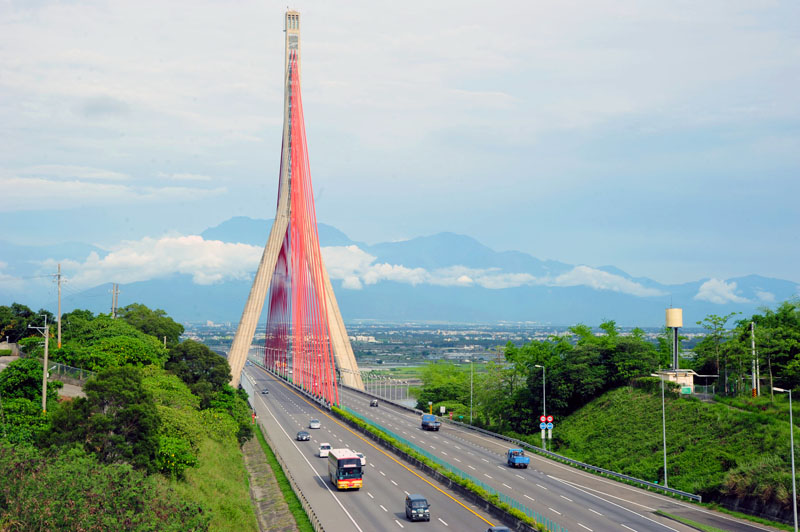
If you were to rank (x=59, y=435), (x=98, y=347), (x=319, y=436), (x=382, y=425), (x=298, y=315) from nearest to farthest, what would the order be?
1. (x=59, y=435)
2. (x=98, y=347)
3. (x=319, y=436)
4. (x=382, y=425)
5. (x=298, y=315)

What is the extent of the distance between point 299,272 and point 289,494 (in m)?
42.7

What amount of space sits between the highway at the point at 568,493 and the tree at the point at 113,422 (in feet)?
51.2

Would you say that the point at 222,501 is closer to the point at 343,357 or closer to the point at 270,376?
the point at 343,357

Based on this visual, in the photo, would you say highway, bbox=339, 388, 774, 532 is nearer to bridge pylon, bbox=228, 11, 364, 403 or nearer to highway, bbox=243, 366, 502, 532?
highway, bbox=243, 366, 502, 532

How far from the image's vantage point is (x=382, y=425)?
191ft

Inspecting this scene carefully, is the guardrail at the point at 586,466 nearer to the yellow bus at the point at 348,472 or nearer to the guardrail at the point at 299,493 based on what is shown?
the yellow bus at the point at 348,472

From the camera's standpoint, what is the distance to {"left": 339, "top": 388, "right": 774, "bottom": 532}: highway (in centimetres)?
2839

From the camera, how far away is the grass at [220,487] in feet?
92.5

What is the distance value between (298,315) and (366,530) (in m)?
54.5

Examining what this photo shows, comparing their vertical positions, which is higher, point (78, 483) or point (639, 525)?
point (78, 483)

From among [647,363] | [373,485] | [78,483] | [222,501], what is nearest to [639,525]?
[373,485]

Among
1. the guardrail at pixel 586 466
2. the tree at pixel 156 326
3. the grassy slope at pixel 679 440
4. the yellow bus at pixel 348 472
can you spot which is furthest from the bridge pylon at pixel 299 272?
the yellow bus at pixel 348 472

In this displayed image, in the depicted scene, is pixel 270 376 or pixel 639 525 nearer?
pixel 639 525

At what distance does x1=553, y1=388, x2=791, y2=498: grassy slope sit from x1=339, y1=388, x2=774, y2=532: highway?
2.49m
